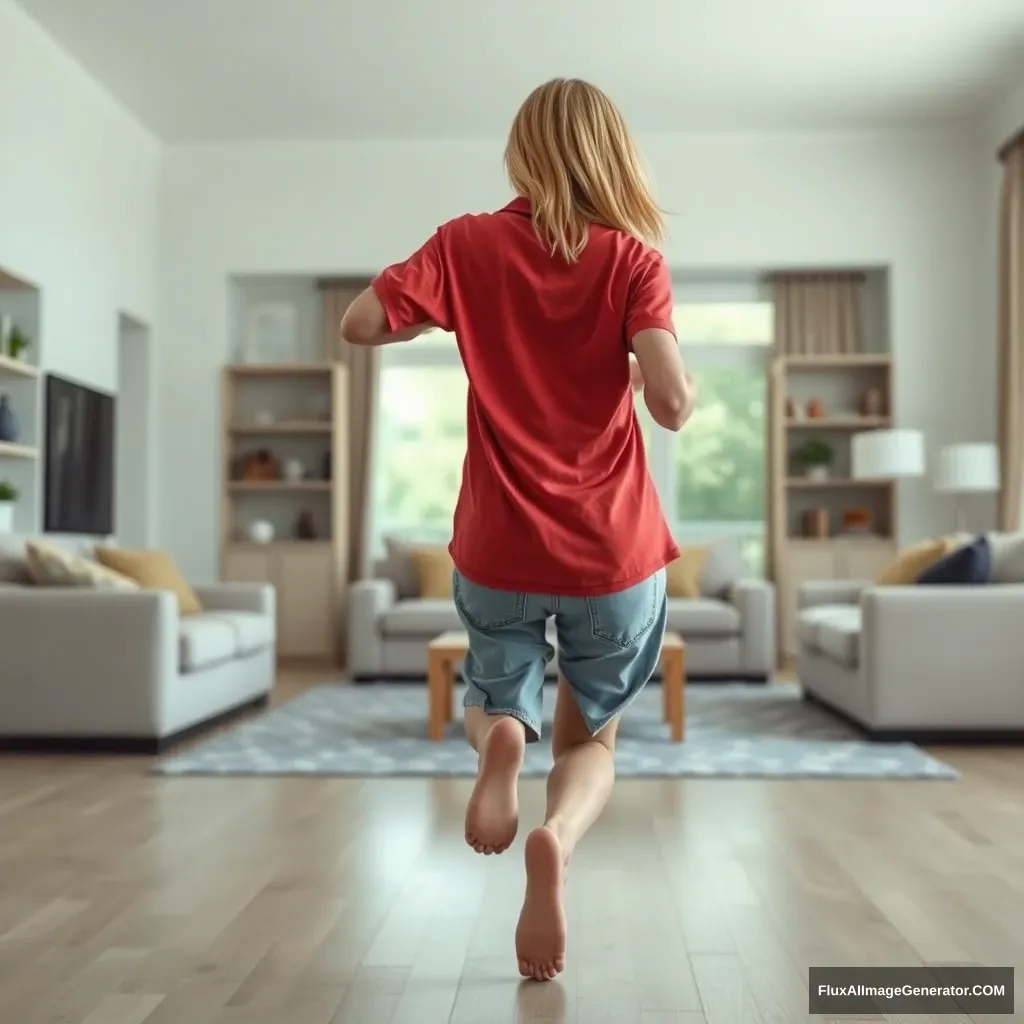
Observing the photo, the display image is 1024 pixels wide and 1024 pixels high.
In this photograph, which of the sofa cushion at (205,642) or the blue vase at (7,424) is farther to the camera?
the blue vase at (7,424)

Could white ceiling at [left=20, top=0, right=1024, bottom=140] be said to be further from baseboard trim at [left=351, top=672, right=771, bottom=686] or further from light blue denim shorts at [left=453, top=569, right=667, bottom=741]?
light blue denim shorts at [left=453, top=569, right=667, bottom=741]

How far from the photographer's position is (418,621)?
23.3 ft

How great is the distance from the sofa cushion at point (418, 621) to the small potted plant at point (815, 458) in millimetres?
2784

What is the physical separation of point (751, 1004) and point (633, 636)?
1.78 feet

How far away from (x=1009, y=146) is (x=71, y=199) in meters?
5.25

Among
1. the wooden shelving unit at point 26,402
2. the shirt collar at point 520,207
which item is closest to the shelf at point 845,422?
the wooden shelving unit at point 26,402

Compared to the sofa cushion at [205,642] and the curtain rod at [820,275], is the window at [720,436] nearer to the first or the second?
the curtain rod at [820,275]

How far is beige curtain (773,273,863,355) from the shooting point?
28.3 feet

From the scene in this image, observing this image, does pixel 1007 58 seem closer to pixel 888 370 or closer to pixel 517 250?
pixel 888 370

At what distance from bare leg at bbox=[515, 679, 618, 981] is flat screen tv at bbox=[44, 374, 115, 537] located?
17.3 feet

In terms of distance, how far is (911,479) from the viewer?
27.4 ft

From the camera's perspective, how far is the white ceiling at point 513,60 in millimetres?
6480

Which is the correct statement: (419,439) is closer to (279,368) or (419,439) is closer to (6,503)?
(279,368)

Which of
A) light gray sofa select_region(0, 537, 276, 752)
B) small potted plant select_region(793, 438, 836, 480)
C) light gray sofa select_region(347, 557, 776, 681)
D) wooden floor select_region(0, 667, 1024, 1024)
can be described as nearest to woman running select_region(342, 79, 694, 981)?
wooden floor select_region(0, 667, 1024, 1024)
